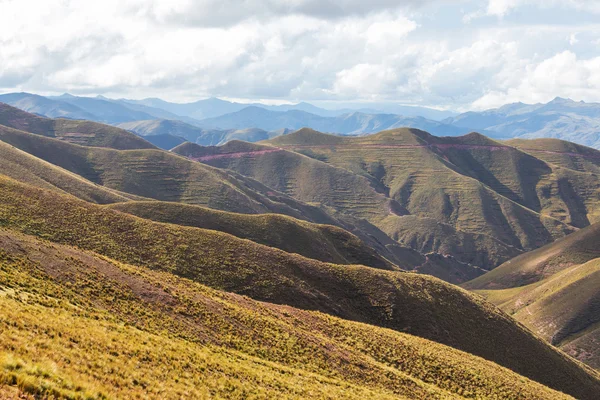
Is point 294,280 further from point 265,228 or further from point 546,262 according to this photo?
point 546,262

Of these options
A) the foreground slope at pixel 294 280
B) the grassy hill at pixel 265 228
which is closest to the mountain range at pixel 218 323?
the foreground slope at pixel 294 280

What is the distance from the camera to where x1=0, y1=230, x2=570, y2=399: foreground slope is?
73.9ft

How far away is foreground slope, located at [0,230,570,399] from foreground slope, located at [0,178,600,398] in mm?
8881

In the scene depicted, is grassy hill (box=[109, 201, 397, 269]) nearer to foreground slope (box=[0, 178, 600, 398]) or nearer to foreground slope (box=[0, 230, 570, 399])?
foreground slope (box=[0, 178, 600, 398])

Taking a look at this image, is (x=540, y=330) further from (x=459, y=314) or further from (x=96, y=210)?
(x=96, y=210)

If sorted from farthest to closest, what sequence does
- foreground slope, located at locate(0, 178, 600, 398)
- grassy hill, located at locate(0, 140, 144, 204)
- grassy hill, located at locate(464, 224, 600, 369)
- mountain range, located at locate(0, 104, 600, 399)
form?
1. grassy hill, located at locate(0, 140, 144, 204)
2. grassy hill, located at locate(464, 224, 600, 369)
3. foreground slope, located at locate(0, 178, 600, 398)
4. mountain range, located at locate(0, 104, 600, 399)

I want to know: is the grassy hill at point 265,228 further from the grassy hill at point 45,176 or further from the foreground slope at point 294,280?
the grassy hill at point 45,176

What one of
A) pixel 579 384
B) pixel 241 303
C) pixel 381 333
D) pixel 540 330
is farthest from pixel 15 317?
pixel 540 330

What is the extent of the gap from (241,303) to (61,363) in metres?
33.5

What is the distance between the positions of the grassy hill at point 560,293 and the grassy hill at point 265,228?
46072 mm

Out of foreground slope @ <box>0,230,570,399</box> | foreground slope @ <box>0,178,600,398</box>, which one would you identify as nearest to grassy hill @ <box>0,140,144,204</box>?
foreground slope @ <box>0,178,600,398</box>

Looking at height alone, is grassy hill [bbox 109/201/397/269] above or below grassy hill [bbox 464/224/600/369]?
above

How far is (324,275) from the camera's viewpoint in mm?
74312

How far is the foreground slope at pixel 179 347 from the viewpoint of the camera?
22.5m
